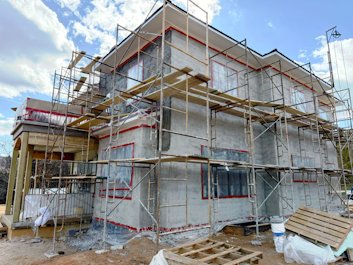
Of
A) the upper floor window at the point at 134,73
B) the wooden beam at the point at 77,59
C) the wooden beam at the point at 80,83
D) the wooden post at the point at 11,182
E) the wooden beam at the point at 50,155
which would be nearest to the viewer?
the upper floor window at the point at 134,73

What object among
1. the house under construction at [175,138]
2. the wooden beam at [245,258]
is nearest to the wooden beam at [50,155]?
the house under construction at [175,138]

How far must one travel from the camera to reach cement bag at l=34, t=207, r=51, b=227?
390 inches

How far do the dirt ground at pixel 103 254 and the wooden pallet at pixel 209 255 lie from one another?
1.25 metres

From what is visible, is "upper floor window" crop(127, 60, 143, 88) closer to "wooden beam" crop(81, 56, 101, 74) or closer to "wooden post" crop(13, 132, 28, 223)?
"wooden beam" crop(81, 56, 101, 74)

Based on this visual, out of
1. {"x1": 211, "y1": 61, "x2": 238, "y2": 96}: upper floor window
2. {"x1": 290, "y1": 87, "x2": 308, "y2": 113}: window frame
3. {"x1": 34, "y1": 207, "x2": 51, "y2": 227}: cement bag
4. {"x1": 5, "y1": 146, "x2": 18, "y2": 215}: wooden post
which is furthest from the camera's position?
{"x1": 290, "y1": 87, "x2": 308, "y2": 113}: window frame

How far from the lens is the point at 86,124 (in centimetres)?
1172

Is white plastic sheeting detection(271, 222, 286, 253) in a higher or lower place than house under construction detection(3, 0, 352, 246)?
lower

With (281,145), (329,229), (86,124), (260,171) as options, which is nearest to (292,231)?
(329,229)

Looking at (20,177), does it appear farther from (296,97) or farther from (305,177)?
(296,97)

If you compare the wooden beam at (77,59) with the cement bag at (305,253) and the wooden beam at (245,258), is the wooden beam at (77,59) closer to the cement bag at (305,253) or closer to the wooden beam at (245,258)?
the wooden beam at (245,258)

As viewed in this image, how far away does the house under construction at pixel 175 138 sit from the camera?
8.89 metres

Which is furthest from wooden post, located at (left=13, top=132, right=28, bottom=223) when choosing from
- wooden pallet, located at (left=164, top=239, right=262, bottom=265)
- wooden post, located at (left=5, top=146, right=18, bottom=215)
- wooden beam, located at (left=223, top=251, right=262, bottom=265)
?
wooden beam, located at (left=223, top=251, right=262, bottom=265)

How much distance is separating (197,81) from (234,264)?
17.3ft

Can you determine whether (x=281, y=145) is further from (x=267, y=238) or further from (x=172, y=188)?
(x=172, y=188)
